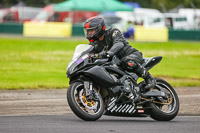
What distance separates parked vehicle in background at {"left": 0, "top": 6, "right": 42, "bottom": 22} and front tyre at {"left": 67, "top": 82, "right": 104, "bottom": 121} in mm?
31442

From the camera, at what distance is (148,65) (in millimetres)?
8094

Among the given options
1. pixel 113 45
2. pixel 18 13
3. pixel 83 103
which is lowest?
pixel 18 13

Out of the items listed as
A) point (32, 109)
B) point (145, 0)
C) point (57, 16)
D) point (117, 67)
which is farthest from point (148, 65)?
point (145, 0)

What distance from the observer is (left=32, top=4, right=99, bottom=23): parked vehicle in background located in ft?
126

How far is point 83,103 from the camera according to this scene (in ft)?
23.0

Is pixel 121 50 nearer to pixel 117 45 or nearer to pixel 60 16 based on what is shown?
pixel 117 45

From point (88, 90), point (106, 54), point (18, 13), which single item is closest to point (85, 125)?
point (88, 90)

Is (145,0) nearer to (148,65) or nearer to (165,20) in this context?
(165,20)

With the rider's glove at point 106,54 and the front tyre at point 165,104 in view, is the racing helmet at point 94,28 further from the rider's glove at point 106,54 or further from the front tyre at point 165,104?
the front tyre at point 165,104

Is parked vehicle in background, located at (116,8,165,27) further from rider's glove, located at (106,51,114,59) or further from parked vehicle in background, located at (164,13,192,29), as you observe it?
rider's glove, located at (106,51,114,59)

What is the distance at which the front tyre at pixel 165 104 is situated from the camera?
25.7ft

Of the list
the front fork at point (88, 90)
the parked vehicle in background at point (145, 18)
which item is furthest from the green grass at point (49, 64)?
the parked vehicle in background at point (145, 18)

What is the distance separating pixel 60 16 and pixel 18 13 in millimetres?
3450

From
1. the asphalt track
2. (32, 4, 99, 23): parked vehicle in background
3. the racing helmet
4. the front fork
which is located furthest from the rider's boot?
(32, 4, 99, 23): parked vehicle in background
